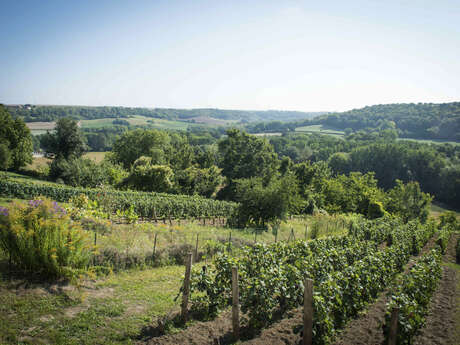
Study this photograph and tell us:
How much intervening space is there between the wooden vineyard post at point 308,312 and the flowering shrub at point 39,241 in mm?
5710

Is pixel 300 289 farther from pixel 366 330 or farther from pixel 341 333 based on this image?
pixel 366 330

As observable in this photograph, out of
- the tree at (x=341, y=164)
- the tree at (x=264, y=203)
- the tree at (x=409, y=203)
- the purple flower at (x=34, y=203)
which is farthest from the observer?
the tree at (x=341, y=164)

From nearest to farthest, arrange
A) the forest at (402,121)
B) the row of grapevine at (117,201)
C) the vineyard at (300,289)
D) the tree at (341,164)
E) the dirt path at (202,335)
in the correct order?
the dirt path at (202,335), the vineyard at (300,289), the row of grapevine at (117,201), the tree at (341,164), the forest at (402,121)

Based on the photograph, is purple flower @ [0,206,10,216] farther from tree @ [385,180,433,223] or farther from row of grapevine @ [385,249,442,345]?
tree @ [385,180,433,223]

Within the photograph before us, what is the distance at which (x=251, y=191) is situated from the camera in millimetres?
19875

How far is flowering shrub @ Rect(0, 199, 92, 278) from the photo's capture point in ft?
22.2

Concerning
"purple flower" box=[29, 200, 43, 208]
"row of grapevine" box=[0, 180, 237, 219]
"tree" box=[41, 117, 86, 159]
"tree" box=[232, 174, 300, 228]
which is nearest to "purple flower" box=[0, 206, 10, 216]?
"purple flower" box=[29, 200, 43, 208]

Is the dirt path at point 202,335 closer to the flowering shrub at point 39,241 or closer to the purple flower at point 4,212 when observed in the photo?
the flowering shrub at point 39,241

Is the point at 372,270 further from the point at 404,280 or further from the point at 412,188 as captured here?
the point at 412,188

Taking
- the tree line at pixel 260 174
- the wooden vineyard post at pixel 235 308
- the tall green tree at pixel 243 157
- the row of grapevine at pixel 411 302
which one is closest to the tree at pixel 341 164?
the tree line at pixel 260 174

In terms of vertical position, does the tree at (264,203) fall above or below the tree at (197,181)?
above

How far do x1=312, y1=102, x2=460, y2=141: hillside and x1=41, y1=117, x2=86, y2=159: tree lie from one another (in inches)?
4498

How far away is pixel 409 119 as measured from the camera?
400 feet

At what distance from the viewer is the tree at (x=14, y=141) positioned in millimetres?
37156
